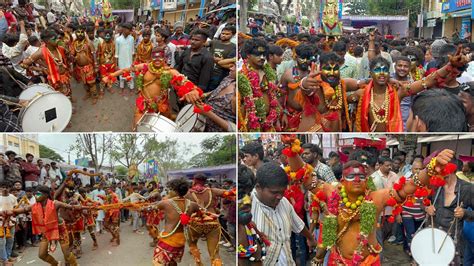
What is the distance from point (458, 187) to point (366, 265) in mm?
→ 1620

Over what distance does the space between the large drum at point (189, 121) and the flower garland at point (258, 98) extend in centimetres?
52

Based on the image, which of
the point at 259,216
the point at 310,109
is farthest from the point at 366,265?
the point at 310,109

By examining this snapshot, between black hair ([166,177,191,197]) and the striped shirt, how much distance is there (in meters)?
1.09

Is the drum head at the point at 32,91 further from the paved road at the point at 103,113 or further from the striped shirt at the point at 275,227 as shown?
the striped shirt at the point at 275,227

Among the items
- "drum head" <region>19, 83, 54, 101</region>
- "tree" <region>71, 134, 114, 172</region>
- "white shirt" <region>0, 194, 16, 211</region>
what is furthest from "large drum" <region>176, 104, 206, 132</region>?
"white shirt" <region>0, 194, 16, 211</region>

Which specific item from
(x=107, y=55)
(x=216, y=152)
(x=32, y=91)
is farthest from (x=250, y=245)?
(x=107, y=55)

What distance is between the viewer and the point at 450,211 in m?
4.82

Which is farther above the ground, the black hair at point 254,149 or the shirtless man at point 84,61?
the shirtless man at point 84,61

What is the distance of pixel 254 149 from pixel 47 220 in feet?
8.78

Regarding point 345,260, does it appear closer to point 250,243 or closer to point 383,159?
point 250,243

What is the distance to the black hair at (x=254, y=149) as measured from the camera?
14.5ft

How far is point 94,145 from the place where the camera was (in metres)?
4.79

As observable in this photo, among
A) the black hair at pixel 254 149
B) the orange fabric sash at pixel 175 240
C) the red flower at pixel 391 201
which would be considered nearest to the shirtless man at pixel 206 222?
the orange fabric sash at pixel 175 240

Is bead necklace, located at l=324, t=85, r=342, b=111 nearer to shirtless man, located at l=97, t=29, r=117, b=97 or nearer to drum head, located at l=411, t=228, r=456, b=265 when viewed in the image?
drum head, located at l=411, t=228, r=456, b=265
